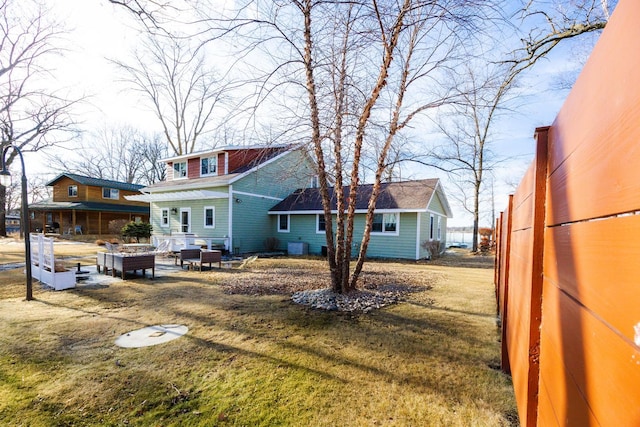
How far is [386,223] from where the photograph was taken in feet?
51.2

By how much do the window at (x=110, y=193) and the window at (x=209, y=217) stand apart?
728 inches

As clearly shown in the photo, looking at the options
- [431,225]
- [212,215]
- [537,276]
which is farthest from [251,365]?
Answer: [431,225]

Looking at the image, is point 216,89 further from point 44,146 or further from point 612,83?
point 44,146

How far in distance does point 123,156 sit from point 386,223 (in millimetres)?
37963

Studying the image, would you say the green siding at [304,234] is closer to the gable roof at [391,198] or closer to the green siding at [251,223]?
the gable roof at [391,198]

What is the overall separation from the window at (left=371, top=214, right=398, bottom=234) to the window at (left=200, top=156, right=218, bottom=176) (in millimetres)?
10637

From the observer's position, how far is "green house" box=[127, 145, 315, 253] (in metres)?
16.4

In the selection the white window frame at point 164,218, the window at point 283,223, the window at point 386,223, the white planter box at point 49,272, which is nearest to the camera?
the white planter box at point 49,272

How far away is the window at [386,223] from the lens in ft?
50.2

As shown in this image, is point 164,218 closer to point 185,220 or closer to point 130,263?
point 185,220

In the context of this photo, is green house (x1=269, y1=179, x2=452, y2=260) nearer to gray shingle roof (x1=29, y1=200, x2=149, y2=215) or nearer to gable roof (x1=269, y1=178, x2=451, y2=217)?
gable roof (x1=269, y1=178, x2=451, y2=217)

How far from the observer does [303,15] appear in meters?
5.65

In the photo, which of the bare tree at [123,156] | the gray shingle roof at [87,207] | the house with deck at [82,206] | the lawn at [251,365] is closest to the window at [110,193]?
the house with deck at [82,206]

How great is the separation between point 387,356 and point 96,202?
33372 millimetres
